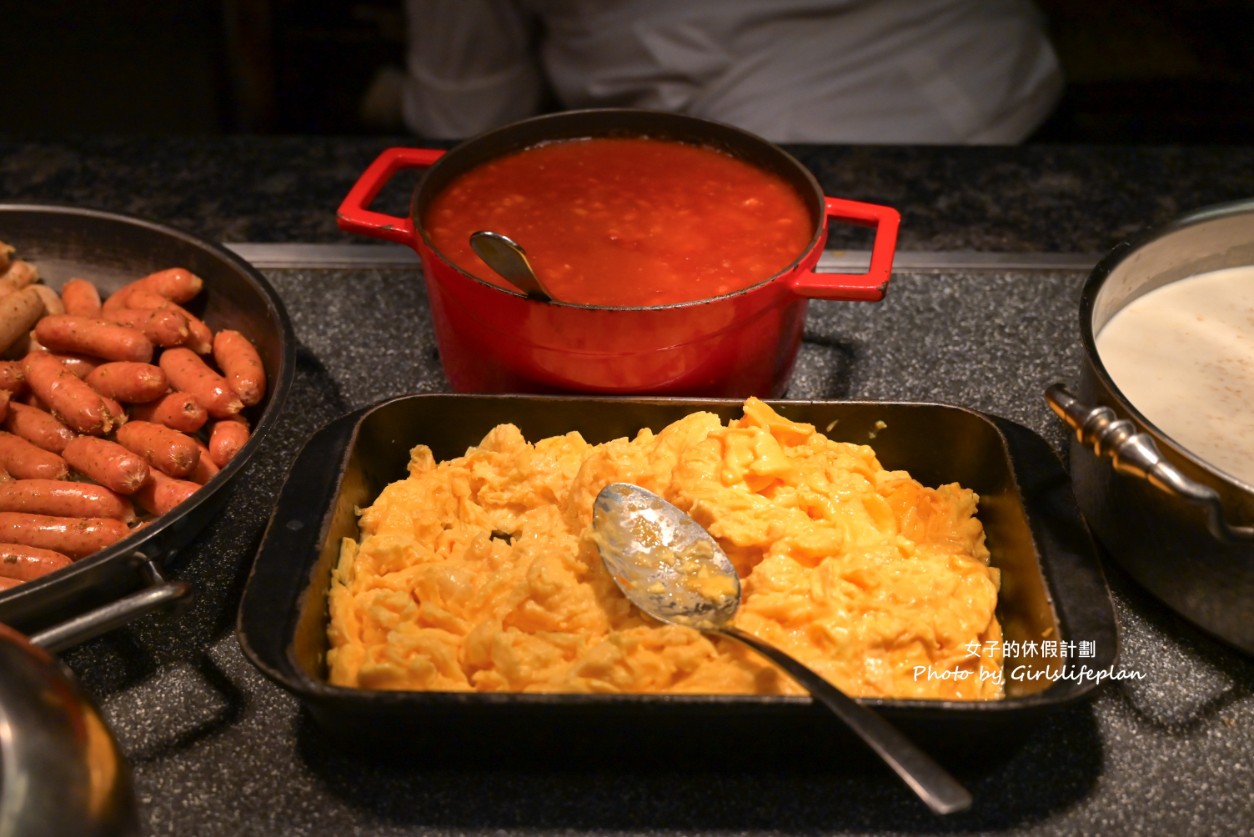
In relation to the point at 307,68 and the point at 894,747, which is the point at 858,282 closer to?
the point at 894,747

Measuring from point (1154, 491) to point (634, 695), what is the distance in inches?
31.9

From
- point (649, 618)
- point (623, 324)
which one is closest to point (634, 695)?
point (649, 618)

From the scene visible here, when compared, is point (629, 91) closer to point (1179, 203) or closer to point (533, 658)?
point (1179, 203)

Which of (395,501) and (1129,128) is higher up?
(395,501)

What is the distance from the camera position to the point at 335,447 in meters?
1.52

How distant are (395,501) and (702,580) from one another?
51 centimetres

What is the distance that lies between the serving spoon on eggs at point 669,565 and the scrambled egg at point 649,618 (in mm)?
25

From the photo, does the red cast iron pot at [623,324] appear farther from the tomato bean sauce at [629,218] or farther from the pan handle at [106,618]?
the pan handle at [106,618]

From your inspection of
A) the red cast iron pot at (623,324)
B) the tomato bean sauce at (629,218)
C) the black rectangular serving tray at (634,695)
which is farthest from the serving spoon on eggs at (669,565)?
the tomato bean sauce at (629,218)

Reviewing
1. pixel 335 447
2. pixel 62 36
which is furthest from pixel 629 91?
pixel 62 36

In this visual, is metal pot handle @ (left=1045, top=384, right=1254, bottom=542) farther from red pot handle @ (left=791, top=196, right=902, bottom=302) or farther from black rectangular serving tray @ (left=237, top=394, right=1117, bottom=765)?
red pot handle @ (left=791, top=196, right=902, bottom=302)

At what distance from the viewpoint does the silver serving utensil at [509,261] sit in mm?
1560

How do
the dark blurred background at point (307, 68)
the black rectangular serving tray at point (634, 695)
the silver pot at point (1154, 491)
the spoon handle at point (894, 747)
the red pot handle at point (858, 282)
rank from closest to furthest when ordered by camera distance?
the spoon handle at point (894, 747), the black rectangular serving tray at point (634, 695), the silver pot at point (1154, 491), the red pot handle at point (858, 282), the dark blurred background at point (307, 68)

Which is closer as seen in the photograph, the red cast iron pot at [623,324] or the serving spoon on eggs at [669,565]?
the serving spoon on eggs at [669,565]
